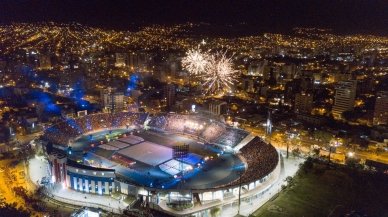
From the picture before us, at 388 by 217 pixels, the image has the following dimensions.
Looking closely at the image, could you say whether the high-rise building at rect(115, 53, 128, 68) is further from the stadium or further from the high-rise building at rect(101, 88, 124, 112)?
the stadium

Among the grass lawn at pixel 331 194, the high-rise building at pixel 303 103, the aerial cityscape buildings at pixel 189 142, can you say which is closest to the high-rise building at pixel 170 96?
the aerial cityscape buildings at pixel 189 142

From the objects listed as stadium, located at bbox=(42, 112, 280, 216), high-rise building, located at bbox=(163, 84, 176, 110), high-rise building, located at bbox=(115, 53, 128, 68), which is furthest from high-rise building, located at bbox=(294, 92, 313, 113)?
high-rise building, located at bbox=(115, 53, 128, 68)

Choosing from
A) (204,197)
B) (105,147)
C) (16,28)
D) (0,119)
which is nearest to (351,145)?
(204,197)

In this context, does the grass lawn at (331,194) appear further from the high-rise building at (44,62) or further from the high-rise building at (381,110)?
the high-rise building at (44,62)

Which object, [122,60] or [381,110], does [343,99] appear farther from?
[122,60]

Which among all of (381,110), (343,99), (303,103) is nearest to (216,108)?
(303,103)

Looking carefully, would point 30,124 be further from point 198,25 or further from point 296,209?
point 198,25
